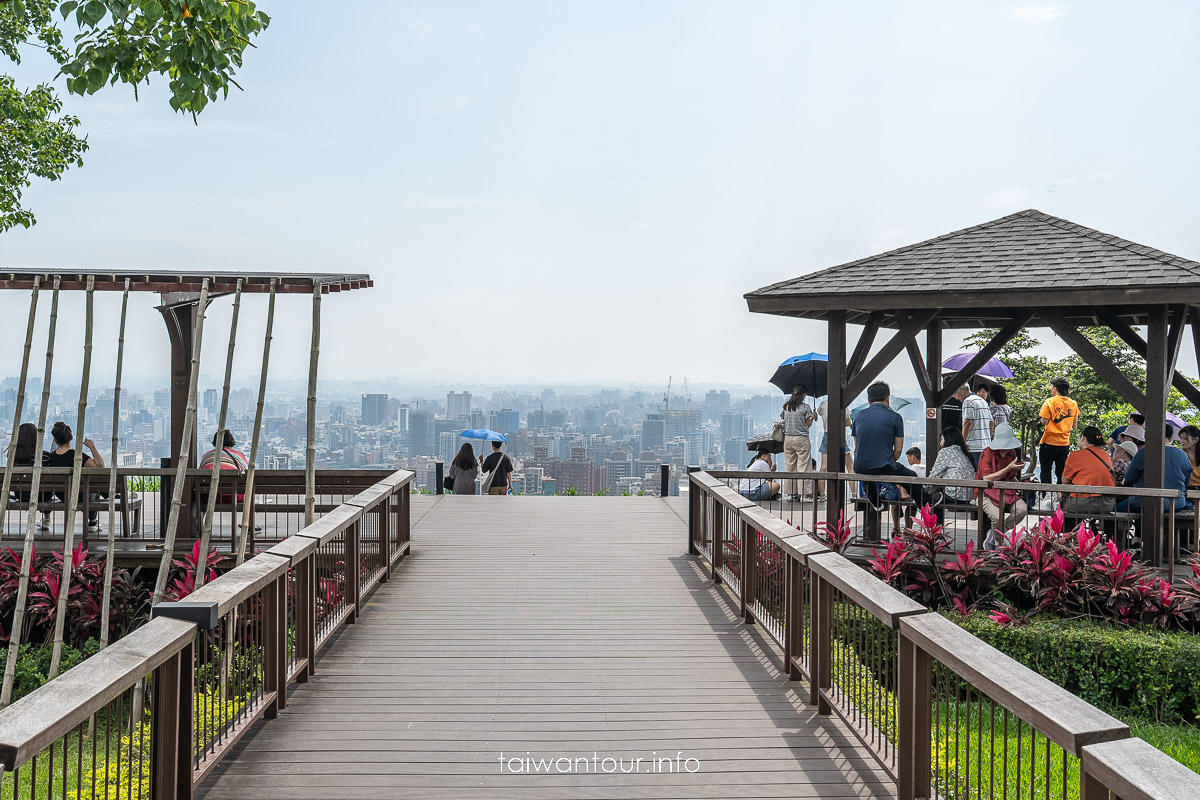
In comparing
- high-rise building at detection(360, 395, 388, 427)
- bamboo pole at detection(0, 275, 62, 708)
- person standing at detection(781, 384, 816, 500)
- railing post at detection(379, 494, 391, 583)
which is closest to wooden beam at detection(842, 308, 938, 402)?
person standing at detection(781, 384, 816, 500)

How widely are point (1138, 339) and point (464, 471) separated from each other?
941 cm

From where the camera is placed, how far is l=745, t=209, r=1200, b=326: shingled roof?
8.95 m

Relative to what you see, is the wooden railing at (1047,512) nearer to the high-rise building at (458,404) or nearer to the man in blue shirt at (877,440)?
the man in blue shirt at (877,440)

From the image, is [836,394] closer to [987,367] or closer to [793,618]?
[793,618]

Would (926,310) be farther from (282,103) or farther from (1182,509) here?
(282,103)

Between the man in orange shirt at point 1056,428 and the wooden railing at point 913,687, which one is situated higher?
the man in orange shirt at point 1056,428

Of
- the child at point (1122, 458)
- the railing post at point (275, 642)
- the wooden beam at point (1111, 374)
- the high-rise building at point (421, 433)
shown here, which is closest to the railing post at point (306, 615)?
the railing post at point (275, 642)

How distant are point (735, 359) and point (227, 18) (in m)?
39.1

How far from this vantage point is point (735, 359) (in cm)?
4553

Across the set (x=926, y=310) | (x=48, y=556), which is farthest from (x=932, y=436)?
(x=48, y=556)

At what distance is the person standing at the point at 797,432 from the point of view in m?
13.2

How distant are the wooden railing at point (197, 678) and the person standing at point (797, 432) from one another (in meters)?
7.27

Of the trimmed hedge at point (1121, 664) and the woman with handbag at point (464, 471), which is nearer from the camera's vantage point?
the trimmed hedge at point (1121, 664)

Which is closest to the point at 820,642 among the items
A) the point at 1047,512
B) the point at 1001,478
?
the point at 1001,478
